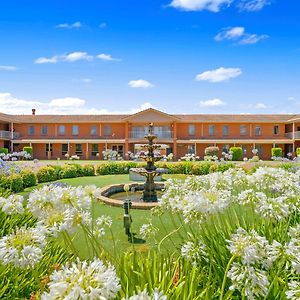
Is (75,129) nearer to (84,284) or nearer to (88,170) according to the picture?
(88,170)

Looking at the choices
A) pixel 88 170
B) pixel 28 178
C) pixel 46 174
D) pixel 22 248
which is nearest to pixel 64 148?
pixel 88 170

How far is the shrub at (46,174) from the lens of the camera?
69.5ft

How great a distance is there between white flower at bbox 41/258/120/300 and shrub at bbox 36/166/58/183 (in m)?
20.5

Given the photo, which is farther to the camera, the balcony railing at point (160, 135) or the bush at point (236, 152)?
the balcony railing at point (160, 135)

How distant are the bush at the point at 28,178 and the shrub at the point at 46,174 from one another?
1946mm

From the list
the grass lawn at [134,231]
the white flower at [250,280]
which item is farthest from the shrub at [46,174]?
the white flower at [250,280]

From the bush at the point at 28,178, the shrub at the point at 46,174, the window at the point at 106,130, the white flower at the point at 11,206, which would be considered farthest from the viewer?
the window at the point at 106,130

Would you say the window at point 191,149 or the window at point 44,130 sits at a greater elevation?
Answer: the window at point 44,130

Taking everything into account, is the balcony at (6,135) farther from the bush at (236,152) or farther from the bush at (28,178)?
the bush at (236,152)

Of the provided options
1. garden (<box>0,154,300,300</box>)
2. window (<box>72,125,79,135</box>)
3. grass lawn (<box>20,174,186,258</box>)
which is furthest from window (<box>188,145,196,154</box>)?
garden (<box>0,154,300,300</box>)

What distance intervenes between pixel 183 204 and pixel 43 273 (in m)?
2.14

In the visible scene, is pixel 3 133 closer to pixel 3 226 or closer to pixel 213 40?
pixel 213 40

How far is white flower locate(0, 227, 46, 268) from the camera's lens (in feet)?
7.02

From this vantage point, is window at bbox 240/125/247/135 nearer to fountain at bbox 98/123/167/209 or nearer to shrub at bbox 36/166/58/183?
shrub at bbox 36/166/58/183
